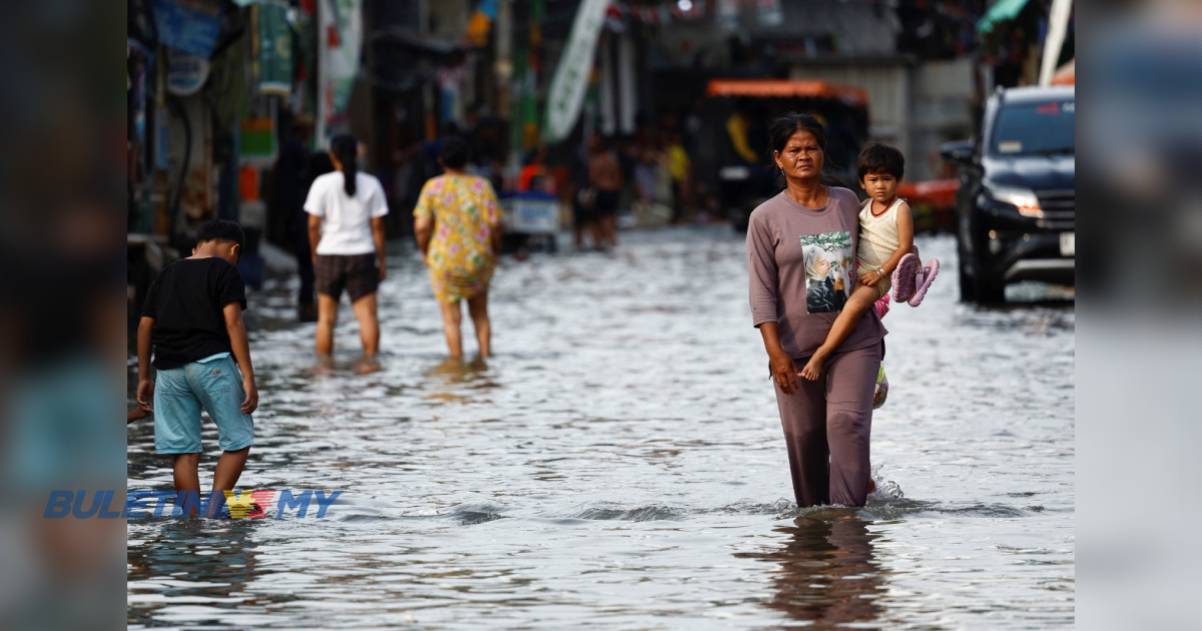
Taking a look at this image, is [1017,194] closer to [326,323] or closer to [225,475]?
[326,323]

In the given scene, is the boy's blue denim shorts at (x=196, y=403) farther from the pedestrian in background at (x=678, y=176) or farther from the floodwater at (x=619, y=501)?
the pedestrian in background at (x=678, y=176)

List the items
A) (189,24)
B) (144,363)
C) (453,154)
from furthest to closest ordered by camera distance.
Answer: (189,24) → (453,154) → (144,363)

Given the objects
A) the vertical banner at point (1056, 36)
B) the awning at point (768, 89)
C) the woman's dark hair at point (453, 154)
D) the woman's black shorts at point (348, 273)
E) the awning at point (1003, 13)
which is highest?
the awning at point (1003, 13)

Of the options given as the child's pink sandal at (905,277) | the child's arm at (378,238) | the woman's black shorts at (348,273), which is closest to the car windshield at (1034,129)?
the child's arm at (378,238)

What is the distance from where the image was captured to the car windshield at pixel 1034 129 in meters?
23.0

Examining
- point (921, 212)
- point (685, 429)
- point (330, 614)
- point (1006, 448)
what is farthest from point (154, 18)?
point (921, 212)

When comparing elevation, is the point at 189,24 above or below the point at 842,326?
above

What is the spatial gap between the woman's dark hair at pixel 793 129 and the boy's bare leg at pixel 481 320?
8709 mm

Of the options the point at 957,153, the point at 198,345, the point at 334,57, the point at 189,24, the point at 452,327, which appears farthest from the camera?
the point at 334,57

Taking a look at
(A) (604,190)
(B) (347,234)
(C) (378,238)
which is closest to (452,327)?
(C) (378,238)

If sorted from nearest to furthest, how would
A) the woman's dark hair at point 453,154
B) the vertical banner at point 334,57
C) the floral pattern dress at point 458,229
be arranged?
the woman's dark hair at point 453,154 < the floral pattern dress at point 458,229 < the vertical banner at point 334,57

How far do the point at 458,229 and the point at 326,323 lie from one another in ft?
3.93

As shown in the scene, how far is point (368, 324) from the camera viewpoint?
712 inches

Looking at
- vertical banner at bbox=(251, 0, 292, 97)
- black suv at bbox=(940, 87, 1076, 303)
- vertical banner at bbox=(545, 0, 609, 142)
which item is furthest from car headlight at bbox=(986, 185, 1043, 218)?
vertical banner at bbox=(545, 0, 609, 142)
